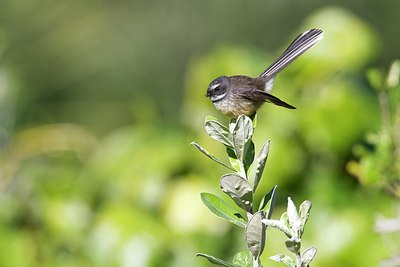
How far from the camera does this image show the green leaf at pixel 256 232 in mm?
744

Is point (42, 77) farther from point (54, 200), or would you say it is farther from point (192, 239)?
point (192, 239)

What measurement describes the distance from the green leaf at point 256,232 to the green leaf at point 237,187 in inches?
1.4

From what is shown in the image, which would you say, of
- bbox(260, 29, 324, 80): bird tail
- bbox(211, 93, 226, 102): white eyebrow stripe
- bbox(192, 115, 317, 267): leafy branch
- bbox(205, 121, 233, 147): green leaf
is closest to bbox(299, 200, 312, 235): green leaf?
bbox(192, 115, 317, 267): leafy branch

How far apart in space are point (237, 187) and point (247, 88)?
0.72 m

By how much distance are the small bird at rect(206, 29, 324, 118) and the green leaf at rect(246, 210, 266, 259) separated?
51cm

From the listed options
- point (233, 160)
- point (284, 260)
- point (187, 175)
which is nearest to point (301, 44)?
point (233, 160)

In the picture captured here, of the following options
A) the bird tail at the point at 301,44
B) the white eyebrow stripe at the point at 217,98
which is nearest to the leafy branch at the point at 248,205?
the bird tail at the point at 301,44

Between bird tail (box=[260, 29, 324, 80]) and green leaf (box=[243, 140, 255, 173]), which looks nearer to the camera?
green leaf (box=[243, 140, 255, 173])

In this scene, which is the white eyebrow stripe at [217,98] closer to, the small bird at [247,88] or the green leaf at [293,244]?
the small bird at [247,88]

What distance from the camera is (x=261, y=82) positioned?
4.99 feet

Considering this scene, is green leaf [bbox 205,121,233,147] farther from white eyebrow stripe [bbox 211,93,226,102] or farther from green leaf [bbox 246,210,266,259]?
white eyebrow stripe [bbox 211,93,226,102]

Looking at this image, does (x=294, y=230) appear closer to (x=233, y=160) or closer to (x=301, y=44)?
(x=233, y=160)

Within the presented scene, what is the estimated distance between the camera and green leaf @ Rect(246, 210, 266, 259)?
29.3 inches

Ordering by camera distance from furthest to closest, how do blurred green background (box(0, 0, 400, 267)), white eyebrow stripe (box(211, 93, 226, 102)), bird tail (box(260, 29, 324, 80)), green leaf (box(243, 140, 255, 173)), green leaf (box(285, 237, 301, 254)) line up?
blurred green background (box(0, 0, 400, 267))
white eyebrow stripe (box(211, 93, 226, 102))
bird tail (box(260, 29, 324, 80))
green leaf (box(243, 140, 255, 173))
green leaf (box(285, 237, 301, 254))
